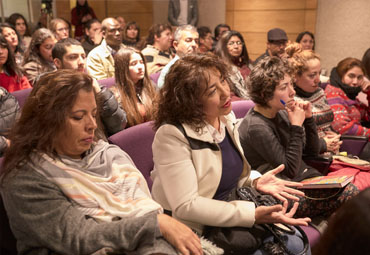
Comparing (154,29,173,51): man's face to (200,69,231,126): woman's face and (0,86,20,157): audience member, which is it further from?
(200,69,231,126): woman's face

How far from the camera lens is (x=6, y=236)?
146 cm

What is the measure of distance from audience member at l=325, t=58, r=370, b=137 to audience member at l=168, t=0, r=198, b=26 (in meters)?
4.51

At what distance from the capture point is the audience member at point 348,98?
3363 mm

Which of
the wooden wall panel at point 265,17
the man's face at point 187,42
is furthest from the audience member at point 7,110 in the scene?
the wooden wall panel at point 265,17

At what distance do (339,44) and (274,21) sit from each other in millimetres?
1442

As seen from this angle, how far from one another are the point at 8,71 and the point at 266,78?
2387 millimetres

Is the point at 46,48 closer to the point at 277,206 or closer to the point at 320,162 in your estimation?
the point at 320,162

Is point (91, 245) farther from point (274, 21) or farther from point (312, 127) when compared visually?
point (274, 21)

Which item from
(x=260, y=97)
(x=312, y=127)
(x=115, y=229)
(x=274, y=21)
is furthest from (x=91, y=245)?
(x=274, y=21)

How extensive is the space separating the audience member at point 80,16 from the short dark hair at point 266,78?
6239 mm

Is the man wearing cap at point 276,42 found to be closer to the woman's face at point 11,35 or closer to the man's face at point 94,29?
the man's face at point 94,29

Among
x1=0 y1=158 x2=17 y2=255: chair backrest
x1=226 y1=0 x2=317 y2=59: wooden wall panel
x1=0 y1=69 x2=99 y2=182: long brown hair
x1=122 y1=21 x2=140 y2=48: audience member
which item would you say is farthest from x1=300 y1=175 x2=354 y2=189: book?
x1=122 y1=21 x2=140 y2=48: audience member

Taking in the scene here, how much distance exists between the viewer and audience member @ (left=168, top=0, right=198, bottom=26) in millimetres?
7844

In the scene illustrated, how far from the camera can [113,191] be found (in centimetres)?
152
